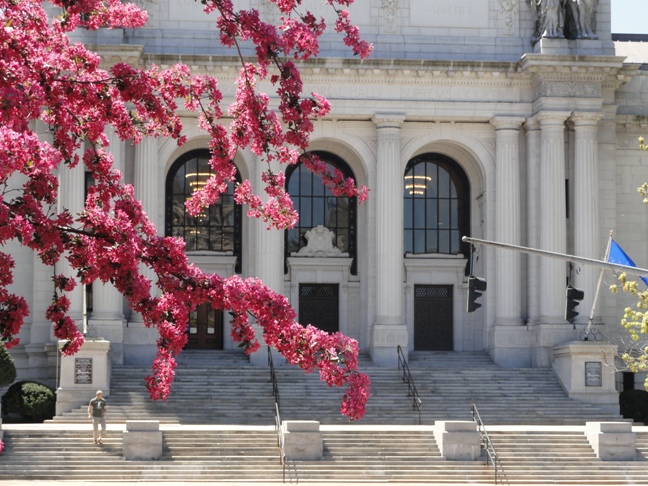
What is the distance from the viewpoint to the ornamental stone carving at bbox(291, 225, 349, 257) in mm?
51562

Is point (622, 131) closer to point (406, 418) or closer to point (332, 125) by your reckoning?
point (332, 125)

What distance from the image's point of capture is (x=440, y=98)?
49531 millimetres

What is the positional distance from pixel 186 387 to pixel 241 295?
104 feet

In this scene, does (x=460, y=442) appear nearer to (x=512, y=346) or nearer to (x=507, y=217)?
(x=512, y=346)

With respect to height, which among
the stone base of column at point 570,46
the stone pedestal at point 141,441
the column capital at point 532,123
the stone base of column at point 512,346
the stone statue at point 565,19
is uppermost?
the stone statue at point 565,19

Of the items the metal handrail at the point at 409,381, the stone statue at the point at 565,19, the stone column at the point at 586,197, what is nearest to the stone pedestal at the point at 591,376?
the stone column at the point at 586,197

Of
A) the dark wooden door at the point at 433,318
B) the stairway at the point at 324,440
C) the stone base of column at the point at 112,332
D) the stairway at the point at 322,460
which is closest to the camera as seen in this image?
the stairway at the point at 322,460

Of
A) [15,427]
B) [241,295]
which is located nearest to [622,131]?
[15,427]

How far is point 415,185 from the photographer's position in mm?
52469

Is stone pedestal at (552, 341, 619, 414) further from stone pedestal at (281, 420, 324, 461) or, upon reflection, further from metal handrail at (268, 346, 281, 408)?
stone pedestal at (281, 420, 324, 461)

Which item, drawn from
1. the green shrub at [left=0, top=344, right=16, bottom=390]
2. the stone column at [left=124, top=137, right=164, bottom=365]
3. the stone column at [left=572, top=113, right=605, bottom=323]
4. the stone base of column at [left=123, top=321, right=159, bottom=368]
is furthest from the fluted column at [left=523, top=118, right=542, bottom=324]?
the green shrub at [left=0, top=344, right=16, bottom=390]

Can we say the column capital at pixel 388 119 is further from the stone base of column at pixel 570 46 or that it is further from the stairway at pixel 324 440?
the stairway at pixel 324 440

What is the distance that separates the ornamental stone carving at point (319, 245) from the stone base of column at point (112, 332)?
8143 millimetres

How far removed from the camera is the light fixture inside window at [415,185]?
52.4m
